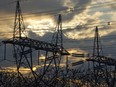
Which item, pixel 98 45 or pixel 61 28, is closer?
pixel 61 28

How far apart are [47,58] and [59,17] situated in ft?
21.2

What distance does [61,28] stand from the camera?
2379 inches

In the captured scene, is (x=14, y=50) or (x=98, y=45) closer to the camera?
(x=14, y=50)

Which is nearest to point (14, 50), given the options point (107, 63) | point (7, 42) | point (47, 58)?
point (7, 42)

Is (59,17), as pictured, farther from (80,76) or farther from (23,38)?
(80,76)

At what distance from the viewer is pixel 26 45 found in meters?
54.2

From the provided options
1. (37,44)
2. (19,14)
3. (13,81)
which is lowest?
(13,81)

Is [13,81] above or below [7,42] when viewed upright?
below

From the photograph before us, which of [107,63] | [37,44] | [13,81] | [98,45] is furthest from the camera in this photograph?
[13,81]

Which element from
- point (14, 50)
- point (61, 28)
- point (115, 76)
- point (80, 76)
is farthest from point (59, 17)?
point (80, 76)

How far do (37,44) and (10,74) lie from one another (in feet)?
231

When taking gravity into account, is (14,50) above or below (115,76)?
above

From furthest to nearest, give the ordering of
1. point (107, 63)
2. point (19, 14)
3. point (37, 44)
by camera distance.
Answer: point (107, 63)
point (37, 44)
point (19, 14)

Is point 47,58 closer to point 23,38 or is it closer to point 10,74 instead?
point 23,38
